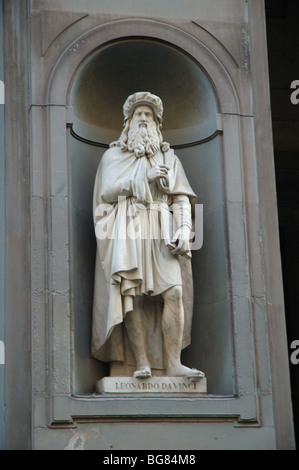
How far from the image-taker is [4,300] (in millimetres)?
11586

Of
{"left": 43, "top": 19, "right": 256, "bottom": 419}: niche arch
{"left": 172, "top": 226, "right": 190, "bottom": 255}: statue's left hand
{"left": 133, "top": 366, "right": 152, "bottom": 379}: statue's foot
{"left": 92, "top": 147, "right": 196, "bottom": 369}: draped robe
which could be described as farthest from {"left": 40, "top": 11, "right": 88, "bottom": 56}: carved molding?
{"left": 133, "top": 366, "right": 152, "bottom": 379}: statue's foot

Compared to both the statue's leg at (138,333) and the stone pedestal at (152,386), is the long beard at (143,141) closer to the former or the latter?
the statue's leg at (138,333)

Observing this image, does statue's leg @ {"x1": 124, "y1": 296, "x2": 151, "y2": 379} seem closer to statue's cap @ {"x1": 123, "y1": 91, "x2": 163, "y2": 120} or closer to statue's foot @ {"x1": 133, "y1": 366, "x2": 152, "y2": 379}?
statue's foot @ {"x1": 133, "y1": 366, "x2": 152, "y2": 379}

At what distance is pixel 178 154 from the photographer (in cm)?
1305

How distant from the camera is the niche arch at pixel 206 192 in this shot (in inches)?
456

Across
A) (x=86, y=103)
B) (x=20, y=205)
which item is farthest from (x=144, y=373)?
(x=86, y=103)

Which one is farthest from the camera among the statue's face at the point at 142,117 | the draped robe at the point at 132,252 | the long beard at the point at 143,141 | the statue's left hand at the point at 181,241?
the statue's face at the point at 142,117

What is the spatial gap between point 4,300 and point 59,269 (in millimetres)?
605

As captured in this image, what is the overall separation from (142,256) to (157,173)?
0.86 metres

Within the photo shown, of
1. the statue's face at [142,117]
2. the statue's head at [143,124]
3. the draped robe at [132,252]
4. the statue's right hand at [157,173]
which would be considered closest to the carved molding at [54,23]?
the statue's head at [143,124]

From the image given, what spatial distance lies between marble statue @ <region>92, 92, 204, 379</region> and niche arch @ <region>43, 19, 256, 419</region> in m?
0.28

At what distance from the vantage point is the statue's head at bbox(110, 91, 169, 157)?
1231 centimetres

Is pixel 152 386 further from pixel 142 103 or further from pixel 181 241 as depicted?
pixel 142 103

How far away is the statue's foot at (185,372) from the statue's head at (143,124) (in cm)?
221
